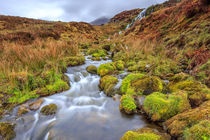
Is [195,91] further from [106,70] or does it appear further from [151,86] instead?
[106,70]

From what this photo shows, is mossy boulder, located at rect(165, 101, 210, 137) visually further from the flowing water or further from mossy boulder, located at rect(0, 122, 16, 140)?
mossy boulder, located at rect(0, 122, 16, 140)

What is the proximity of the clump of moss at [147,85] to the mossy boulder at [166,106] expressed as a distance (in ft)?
1.72

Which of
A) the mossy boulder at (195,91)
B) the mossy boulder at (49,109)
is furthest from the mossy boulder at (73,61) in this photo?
the mossy boulder at (195,91)

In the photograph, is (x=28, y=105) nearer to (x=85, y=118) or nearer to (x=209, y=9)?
(x=85, y=118)

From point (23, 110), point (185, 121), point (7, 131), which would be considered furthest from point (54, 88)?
point (185, 121)

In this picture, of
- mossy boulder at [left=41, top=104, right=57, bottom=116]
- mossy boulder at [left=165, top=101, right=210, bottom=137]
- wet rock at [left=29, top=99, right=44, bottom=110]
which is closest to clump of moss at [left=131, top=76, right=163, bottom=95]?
mossy boulder at [left=165, top=101, right=210, bottom=137]

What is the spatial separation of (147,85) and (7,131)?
147 inches

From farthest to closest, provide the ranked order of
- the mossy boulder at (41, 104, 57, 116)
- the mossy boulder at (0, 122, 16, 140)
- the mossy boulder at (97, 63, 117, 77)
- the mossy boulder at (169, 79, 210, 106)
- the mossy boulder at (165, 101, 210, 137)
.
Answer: the mossy boulder at (97, 63, 117, 77) → the mossy boulder at (41, 104, 57, 116) → the mossy boulder at (169, 79, 210, 106) → the mossy boulder at (0, 122, 16, 140) → the mossy boulder at (165, 101, 210, 137)

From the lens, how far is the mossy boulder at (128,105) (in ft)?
9.51

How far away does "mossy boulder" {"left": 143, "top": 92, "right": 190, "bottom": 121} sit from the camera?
8.21ft

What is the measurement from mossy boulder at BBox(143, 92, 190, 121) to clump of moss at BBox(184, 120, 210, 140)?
711 mm

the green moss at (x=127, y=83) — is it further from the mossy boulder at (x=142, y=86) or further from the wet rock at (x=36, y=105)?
the wet rock at (x=36, y=105)

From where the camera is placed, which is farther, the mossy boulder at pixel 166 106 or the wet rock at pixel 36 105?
the wet rock at pixel 36 105

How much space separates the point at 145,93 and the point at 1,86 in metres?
4.34
